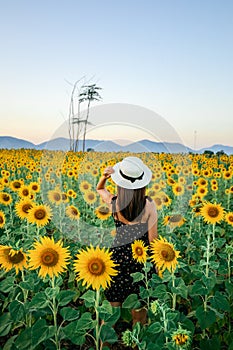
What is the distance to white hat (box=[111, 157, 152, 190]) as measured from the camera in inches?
123

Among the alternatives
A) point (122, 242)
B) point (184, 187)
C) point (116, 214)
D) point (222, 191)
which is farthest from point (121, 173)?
point (222, 191)

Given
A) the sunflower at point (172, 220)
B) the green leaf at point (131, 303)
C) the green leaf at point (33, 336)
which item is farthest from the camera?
the sunflower at point (172, 220)

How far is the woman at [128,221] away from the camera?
3180mm

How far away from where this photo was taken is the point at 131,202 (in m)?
3.20

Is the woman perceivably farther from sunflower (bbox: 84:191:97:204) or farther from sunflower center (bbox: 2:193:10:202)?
sunflower (bbox: 84:191:97:204)

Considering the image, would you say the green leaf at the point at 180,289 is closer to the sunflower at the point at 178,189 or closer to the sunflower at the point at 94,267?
the sunflower at the point at 94,267

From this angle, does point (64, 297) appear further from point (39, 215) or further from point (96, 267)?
point (39, 215)

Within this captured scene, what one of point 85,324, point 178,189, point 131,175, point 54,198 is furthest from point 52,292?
point 178,189

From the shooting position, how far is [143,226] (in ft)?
10.9

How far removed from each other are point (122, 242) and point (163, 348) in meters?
1.06

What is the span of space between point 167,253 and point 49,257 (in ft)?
2.71

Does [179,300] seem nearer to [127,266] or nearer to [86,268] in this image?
[127,266]

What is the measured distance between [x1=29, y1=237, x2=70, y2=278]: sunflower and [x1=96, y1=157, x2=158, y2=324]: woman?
87 cm

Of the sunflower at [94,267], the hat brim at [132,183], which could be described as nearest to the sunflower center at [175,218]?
the hat brim at [132,183]
